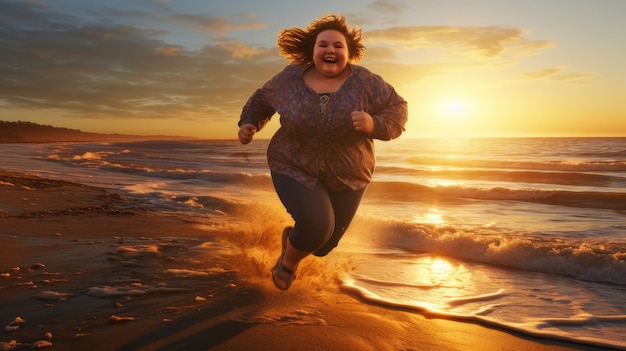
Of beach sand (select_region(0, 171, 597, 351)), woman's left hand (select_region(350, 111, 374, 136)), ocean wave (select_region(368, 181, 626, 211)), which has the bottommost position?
beach sand (select_region(0, 171, 597, 351))

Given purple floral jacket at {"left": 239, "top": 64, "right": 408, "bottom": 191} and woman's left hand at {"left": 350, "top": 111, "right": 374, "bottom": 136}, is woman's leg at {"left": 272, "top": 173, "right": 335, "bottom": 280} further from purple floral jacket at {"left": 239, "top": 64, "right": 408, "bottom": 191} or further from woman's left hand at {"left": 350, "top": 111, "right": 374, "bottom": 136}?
woman's left hand at {"left": 350, "top": 111, "right": 374, "bottom": 136}

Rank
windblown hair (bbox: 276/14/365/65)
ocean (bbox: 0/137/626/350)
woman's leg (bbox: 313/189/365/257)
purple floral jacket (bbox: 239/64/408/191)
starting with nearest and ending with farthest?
purple floral jacket (bbox: 239/64/408/191), windblown hair (bbox: 276/14/365/65), woman's leg (bbox: 313/189/365/257), ocean (bbox: 0/137/626/350)

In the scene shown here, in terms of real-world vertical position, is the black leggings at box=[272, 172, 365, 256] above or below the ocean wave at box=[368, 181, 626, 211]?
above

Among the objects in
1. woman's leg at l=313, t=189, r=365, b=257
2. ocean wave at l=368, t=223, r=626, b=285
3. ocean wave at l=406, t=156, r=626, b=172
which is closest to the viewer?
woman's leg at l=313, t=189, r=365, b=257

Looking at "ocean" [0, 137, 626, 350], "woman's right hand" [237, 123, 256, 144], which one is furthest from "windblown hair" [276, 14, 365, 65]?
"ocean" [0, 137, 626, 350]

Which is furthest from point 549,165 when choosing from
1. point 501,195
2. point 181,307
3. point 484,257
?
point 181,307

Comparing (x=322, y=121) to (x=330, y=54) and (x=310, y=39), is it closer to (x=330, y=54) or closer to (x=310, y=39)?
(x=330, y=54)

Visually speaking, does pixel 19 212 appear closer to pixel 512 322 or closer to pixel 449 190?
pixel 512 322

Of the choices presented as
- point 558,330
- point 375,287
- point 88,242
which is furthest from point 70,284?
point 558,330

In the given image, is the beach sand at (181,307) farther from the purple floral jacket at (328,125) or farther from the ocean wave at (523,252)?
the ocean wave at (523,252)

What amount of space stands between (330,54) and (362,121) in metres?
0.57

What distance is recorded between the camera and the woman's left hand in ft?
10.8

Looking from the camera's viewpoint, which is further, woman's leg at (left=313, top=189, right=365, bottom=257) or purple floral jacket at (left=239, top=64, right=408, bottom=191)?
woman's leg at (left=313, top=189, right=365, bottom=257)

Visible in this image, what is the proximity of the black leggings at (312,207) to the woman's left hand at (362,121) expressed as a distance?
56cm
